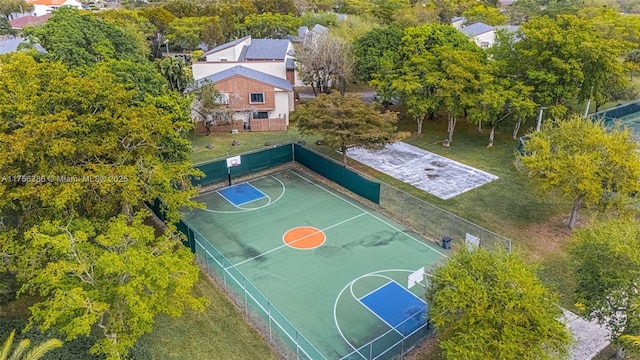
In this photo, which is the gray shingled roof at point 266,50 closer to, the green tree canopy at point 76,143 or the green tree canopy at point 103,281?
the green tree canopy at point 76,143

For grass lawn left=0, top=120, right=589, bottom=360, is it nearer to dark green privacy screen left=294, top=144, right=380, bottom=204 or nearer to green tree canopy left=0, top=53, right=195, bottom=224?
dark green privacy screen left=294, top=144, right=380, bottom=204

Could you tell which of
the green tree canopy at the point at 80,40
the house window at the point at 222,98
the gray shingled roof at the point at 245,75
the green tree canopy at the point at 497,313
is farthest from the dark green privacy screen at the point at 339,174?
the green tree canopy at the point at 80,40

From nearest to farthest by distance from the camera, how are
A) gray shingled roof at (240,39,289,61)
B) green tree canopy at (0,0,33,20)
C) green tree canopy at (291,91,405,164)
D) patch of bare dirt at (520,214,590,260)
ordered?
patch of bare dirt at (520,214,590,260) < green tree canopy at (291,91,405,164) < gray shingled roof at (240,39,289,61) < green tree canopy at (0,0,33,20)

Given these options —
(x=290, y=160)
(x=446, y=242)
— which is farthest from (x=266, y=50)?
(x=446, y=242)

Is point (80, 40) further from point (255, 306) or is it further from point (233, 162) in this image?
point (255, 306)

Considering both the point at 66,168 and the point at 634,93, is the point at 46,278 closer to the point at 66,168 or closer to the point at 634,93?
the point at 66,168

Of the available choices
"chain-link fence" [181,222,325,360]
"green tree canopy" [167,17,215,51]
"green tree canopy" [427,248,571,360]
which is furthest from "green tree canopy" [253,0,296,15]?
"green tree canopy" [427,248,571,360]

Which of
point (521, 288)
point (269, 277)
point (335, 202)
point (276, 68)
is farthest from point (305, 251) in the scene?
point (276, 68)
